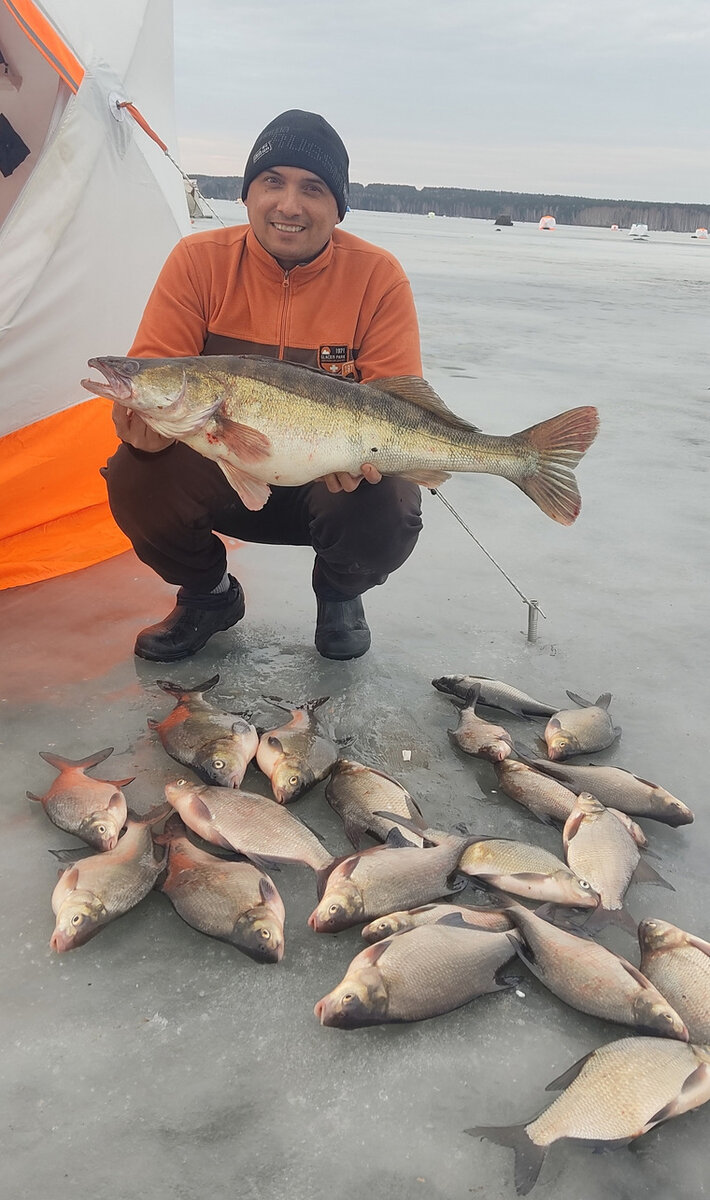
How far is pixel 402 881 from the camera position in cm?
220

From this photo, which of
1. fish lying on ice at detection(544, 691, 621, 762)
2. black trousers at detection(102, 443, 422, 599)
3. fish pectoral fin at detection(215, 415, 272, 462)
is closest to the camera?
fish pectoral fin at detection(215, 415, 272, 462)

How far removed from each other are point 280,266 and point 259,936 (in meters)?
2.20

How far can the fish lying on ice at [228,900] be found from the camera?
6.67 ft

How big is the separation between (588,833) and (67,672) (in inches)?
72.7

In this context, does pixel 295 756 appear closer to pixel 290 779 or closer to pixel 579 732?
pixel 290 779

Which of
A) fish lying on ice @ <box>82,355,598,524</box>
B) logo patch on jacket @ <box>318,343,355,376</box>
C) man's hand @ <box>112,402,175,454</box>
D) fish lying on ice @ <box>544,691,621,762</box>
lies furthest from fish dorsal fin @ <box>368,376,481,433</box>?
fish lying on ice @ <box>544,691,621,762</box>

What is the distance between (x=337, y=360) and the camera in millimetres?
3297

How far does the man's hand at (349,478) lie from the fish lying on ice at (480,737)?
0.80m

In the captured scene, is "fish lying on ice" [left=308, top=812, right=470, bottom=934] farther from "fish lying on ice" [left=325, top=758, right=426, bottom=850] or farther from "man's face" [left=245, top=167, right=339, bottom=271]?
"man's face" [left=245, top=167, right=339, bottom=271]

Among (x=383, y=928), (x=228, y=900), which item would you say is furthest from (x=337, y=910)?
(x=228, y=900)

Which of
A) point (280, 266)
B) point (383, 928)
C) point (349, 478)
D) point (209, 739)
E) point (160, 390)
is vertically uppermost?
point (280, 266)

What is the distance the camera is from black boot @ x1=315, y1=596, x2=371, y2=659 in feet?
11.3

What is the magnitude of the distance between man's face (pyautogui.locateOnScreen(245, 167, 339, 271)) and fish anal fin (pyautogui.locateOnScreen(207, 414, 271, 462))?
80 cm

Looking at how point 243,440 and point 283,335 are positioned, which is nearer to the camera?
point 243,440
